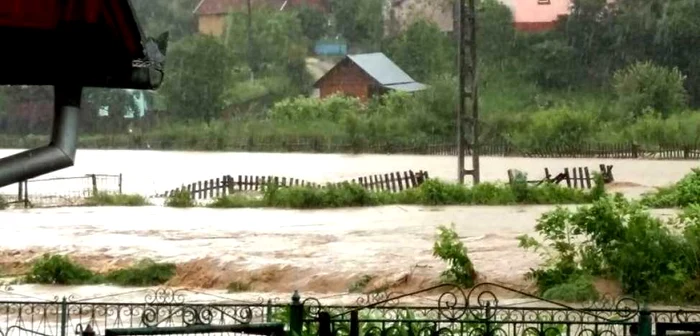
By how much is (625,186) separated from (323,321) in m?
24.4

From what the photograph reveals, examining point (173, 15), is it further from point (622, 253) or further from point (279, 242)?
point (622, 253)

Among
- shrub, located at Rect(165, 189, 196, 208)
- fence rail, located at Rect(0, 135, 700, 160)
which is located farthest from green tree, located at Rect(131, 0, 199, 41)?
shrub, located at Rect(165, 189, 196, 208)

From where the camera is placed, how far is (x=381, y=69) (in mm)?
43688

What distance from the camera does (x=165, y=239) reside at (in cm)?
2033

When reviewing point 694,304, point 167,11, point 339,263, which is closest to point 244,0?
point 167,11

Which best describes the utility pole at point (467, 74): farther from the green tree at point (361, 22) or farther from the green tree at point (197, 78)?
the green tree at point (361, 22)

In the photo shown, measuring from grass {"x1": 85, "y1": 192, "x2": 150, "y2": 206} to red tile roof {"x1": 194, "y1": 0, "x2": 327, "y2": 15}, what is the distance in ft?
59.8

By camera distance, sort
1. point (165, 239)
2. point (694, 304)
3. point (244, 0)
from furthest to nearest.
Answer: point (244, 0) < point (165, 239) < point (694, 304)

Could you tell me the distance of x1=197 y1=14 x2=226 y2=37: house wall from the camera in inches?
1761

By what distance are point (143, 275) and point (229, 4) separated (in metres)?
30.5

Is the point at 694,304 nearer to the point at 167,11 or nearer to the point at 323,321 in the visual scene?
the point at 323,321

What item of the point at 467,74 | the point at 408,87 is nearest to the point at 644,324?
the point at 467,74

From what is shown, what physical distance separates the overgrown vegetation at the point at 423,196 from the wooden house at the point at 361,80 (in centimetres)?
1653

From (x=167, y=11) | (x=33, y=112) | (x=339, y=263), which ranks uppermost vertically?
(x=167, y=11)
